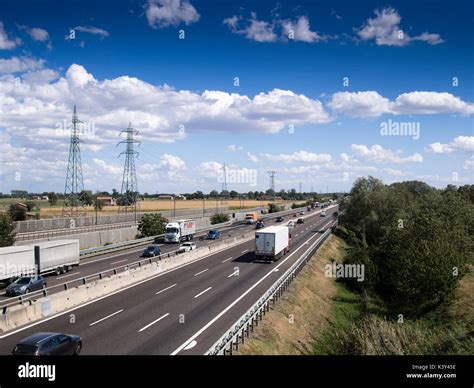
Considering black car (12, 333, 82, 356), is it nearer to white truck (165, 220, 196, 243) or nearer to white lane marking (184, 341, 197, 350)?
white lane marking (184, 341, 197, 350)

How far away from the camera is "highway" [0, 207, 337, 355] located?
1842cm

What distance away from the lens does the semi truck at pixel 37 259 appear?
1253 inches

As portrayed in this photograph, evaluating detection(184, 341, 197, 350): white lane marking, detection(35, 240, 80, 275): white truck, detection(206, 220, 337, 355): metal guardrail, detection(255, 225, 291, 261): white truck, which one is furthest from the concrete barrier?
detection(206, 220, 337, 355): metal guardrail

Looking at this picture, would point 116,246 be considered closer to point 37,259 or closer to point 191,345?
point 37,259

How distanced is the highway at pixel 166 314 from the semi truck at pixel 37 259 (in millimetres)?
8322

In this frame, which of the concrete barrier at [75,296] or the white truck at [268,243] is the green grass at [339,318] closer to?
the white truck at [268,243]

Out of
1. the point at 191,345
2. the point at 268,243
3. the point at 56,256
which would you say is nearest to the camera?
the point at 191,345

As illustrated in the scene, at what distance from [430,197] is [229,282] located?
147 feet

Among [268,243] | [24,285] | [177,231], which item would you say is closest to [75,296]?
[24,285]

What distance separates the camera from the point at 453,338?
24.2 metres

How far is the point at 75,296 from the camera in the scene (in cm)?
2523

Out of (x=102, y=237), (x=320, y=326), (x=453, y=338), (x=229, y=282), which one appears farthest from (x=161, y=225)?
(x=453, y=338)

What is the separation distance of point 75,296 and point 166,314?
5.60 meters
